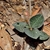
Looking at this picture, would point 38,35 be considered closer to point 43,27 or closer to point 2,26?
point 43,27

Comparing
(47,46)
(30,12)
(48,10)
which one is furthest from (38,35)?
(48,10)

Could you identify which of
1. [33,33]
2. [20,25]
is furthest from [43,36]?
[20,25]

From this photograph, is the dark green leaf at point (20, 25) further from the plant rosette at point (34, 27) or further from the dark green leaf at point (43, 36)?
the dark green leaf at point (43, 36)

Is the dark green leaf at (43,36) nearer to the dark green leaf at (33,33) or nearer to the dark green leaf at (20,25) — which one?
the dark green leaf at (33,33)

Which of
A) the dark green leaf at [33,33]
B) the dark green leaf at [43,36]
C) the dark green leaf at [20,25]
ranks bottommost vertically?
the dark green leaf at [43,36]

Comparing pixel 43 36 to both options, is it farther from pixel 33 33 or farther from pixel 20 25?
pixel 20 25

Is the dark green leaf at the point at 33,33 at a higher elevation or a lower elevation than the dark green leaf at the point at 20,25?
lower

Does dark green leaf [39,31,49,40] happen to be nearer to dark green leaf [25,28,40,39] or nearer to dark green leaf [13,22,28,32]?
dark green leaf [25,28,40,39]

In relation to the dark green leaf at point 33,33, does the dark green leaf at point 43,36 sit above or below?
below

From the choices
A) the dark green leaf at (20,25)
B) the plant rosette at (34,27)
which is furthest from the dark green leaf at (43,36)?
the dark green leaf at (20,25)
